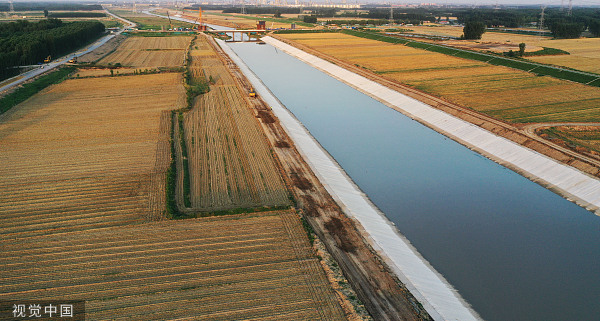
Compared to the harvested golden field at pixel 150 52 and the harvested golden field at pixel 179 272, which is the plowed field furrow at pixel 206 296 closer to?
the harvested golden field at pixel 179 272

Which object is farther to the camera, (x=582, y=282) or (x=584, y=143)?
(x=584, y=143)

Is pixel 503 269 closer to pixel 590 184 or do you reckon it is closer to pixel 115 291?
pixel 590 184

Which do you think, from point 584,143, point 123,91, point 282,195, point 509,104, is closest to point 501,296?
point 282,195

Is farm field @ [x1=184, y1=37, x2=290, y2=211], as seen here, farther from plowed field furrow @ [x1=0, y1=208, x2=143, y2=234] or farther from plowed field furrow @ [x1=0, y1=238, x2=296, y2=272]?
plowed field furrow @ [x1=0, y1=238, x2=296, y2=272]

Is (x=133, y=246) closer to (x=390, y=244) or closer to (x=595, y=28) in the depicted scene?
(x=390, y=244)

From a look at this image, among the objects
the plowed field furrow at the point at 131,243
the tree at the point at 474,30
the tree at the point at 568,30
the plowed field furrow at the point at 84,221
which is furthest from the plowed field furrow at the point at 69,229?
the tree at the point at 568,30

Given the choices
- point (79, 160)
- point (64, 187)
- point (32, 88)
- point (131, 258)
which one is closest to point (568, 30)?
point (79, 160)
